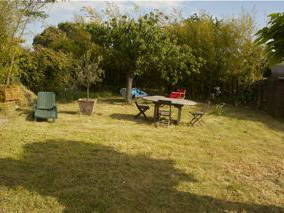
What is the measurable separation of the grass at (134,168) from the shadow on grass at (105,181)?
0.01 metres

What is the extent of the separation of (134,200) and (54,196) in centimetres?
111

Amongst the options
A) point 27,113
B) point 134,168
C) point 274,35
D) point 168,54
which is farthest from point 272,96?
point 274,35

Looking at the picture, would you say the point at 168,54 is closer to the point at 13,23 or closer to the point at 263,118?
the point at 263,118

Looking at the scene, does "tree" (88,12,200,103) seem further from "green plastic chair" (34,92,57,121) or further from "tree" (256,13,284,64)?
"tree" (256,13,284,64)

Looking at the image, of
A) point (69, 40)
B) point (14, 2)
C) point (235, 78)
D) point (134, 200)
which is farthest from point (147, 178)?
point (69, 40)

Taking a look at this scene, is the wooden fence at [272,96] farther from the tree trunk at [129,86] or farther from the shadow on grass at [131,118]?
the tree trunk at [129,86]

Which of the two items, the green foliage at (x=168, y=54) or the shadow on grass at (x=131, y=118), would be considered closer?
the shadow on grass at (x=131, y=118)

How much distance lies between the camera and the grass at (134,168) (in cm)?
466

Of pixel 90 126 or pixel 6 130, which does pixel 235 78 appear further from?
pixel 6 130

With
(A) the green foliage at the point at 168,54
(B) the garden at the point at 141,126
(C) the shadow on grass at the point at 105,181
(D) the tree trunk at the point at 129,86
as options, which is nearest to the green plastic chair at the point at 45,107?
(B) the garden at the point at 141,126

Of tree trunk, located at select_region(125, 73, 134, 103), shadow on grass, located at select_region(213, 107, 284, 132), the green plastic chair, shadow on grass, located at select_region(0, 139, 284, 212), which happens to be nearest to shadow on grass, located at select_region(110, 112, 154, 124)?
the green plastic chair

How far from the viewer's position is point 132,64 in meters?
14.7

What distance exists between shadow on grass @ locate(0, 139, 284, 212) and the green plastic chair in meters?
2.89

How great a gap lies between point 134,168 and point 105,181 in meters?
0.86
